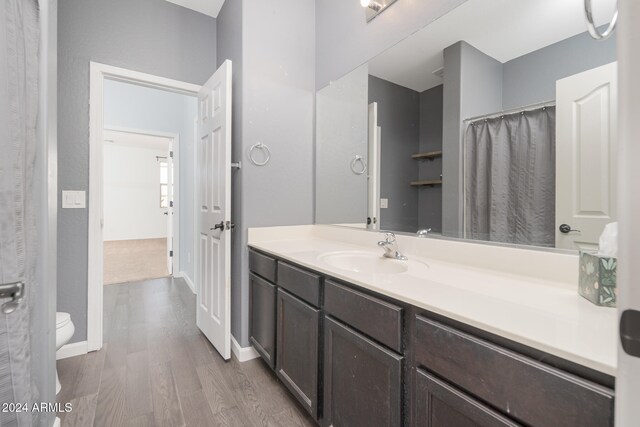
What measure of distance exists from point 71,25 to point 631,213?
10.0ft

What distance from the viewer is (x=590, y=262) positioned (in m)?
0.79

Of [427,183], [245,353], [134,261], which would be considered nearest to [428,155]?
[427,183]

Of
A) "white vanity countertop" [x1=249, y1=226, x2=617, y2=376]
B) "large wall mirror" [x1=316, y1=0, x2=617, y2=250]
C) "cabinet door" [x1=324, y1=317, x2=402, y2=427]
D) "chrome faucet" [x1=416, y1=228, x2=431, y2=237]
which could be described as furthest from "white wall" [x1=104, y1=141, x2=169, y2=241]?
"white vanity countertop" [x1=249, y1=226, x2=617, y2=376]

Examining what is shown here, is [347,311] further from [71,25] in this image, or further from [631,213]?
[71,25]

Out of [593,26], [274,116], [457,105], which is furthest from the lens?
[274,116]

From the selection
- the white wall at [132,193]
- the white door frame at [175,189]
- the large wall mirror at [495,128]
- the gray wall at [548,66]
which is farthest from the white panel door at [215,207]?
the white wall at [132,193]

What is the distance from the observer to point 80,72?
6.79ft

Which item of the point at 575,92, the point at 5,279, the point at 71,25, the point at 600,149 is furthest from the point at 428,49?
the point at 71,25

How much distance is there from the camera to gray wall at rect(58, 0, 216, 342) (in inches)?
79.9

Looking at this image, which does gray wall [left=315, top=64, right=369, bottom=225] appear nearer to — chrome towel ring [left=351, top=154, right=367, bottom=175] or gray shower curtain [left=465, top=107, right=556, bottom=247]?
chrome towel ring [left=351, top=154, right=367, bottom=175]

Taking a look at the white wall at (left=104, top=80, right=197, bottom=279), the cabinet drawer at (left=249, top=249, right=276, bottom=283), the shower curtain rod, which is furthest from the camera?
the white wall at (left=104, top=80, right=197, bottom=279)

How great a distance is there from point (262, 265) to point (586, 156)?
62.8 inches

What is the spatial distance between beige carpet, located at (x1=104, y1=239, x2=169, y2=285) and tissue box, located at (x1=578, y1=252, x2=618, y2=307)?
15.0 ft

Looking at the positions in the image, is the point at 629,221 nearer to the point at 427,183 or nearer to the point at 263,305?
the point at 427,183
